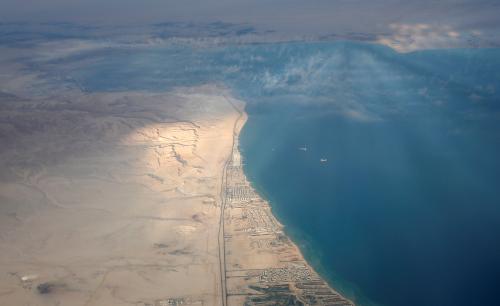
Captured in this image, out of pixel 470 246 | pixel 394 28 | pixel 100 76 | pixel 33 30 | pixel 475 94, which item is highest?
pixel 33 30

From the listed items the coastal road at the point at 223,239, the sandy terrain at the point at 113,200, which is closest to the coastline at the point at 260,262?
the coastal road at the point at 223,239

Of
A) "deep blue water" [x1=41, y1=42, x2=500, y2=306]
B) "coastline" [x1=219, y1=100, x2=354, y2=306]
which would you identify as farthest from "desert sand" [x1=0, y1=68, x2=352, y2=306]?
"deep blue water" [x1=41, y1=42, x2=500, y2=306]

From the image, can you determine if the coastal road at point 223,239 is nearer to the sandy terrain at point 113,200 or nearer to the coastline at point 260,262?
the coastline at point 260,262

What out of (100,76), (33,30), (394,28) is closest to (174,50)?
(100,76)

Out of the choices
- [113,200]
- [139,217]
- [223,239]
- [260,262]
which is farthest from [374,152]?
[113,200]

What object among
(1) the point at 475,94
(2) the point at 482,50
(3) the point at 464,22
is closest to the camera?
(1) the point at 475,94

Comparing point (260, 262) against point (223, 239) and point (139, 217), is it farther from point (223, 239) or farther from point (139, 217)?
point (139, 217)

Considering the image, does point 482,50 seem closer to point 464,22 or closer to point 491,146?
point 464,22

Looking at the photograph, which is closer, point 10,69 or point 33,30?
point 10,69
